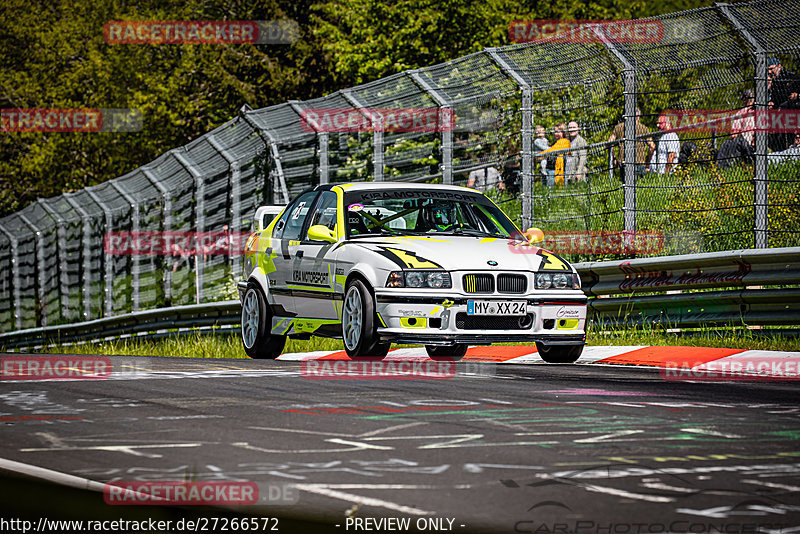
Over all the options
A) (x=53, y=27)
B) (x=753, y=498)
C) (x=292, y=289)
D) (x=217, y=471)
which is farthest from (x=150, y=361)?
(x=53, y=27)

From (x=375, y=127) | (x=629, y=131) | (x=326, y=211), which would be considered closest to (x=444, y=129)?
(x=375, y=127)

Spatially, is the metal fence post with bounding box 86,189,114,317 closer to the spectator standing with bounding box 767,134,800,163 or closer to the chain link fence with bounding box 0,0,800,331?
the chain link fence with bounding box 0,0,800,331

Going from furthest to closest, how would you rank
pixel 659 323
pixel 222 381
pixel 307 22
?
1. pixel 307 22
2. pixel 659 323
3. pixel 222 381

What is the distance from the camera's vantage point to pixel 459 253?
1134cm

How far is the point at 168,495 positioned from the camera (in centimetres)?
524

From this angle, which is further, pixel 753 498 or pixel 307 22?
pixel 307 22

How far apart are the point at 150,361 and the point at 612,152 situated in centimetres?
531

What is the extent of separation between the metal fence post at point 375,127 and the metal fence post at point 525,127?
2.01m

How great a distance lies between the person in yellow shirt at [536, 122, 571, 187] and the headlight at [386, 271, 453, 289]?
13.1 ft

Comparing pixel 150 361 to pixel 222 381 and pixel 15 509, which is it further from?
pixel 15 509

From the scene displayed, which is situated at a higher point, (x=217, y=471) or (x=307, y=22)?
(x=307, y=22)
